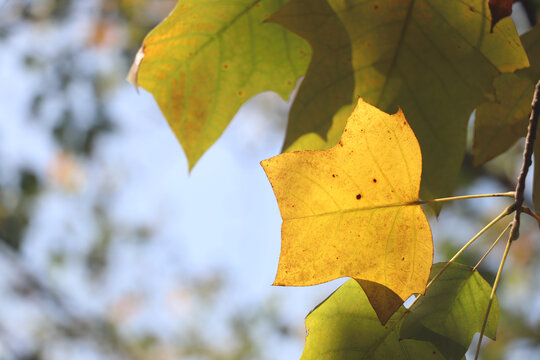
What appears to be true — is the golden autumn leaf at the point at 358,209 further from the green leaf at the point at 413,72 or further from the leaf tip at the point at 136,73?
the leaf tip at the point at 136,73

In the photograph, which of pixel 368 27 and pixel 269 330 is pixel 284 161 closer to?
pixel 368 27

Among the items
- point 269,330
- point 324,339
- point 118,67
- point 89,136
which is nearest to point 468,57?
point 324,339

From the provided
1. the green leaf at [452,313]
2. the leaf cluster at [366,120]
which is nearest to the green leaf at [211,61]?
the leaf cluster at [366,120]

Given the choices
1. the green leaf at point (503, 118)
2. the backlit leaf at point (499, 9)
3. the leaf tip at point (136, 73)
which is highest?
the backlit leaf at point (499, 9)

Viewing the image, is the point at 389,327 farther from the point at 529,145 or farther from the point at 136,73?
the point at 136,73

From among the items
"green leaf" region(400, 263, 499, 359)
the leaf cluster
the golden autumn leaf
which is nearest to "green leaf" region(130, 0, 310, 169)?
the leaf cluster
